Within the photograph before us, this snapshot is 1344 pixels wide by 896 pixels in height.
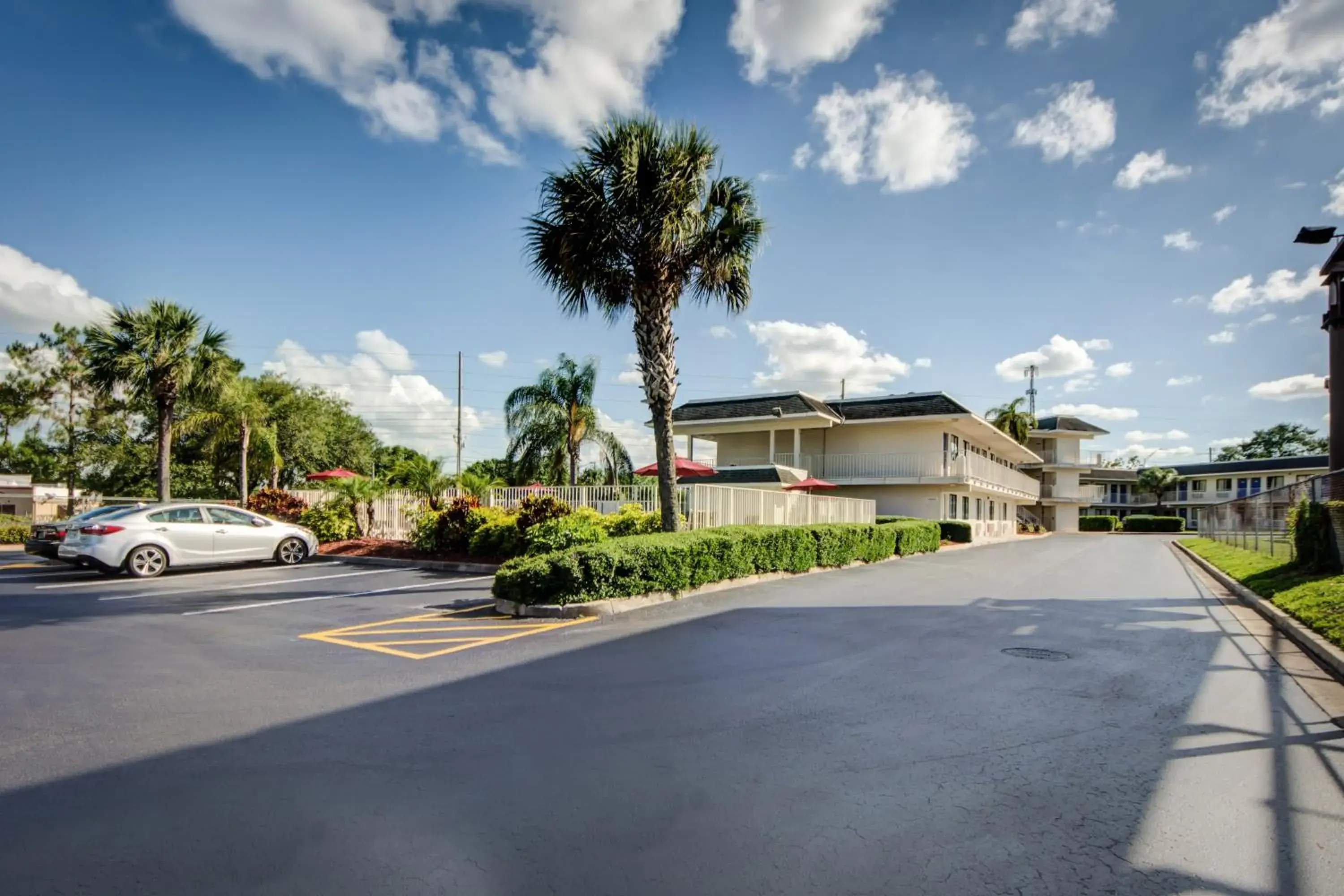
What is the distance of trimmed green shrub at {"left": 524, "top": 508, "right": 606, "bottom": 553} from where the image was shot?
478 inches

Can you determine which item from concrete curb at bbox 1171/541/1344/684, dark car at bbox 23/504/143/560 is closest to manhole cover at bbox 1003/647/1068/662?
concrete curb at bbox 1171/541/1344/684

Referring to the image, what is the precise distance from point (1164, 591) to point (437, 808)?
14.9 meters

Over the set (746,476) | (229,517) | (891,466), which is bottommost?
(229,517)

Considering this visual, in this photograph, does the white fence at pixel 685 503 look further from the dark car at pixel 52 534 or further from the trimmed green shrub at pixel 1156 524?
the trimmed green shrub at pixel 1156 524

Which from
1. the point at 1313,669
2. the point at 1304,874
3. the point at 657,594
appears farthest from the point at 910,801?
the point at 657,594

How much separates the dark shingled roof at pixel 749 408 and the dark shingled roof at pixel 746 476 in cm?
498

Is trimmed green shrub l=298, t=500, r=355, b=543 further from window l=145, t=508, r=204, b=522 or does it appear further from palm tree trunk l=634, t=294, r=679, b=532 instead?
palm tree trunk l=634, t=294, r=679, b=532

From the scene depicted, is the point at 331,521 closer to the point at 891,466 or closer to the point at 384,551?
the point at 384,551

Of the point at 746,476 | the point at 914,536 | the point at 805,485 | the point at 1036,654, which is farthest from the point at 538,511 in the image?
the point at 914,536

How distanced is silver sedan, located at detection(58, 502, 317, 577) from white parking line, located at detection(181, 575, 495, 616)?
4612mm

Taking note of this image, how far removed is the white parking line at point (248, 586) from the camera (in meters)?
11.2

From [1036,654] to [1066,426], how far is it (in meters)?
66.4

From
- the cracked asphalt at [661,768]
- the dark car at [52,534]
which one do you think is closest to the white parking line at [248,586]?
the cracked asphalt at [661,768]

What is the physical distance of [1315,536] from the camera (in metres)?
12.6
